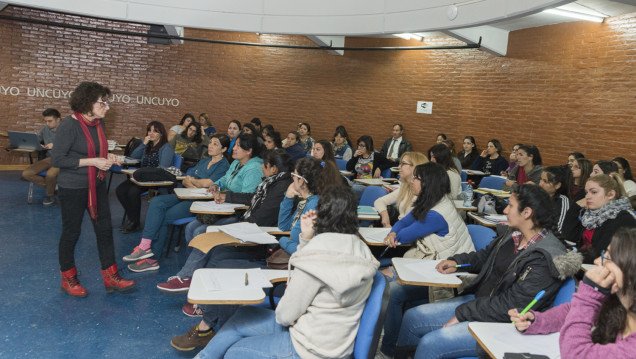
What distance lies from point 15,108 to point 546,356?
10.7 m

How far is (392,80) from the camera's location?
10273 millimetres

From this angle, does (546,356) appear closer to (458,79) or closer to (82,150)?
(82,150)

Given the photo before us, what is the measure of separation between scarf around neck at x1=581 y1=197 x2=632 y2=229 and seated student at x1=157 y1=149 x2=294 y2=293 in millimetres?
2444

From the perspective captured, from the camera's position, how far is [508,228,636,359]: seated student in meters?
1.64

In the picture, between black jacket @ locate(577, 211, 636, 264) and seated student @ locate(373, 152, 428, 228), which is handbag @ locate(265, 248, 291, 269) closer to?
seated student @ locate(373, 152, 428, 228)

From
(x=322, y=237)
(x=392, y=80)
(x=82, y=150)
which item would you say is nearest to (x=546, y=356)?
(x=322, y=237)

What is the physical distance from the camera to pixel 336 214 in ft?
7.84

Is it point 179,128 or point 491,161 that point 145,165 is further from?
point 491,161

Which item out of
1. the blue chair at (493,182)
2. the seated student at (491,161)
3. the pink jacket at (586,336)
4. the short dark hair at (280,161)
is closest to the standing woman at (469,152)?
the seated student at (491,161)

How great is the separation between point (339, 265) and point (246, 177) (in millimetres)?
2871

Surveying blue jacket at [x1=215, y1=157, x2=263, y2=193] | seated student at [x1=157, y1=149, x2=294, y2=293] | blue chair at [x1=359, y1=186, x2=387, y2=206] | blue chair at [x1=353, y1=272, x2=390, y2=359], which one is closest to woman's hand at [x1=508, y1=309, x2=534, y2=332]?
blue chair at [x1=353, y1=272, x2=390, y2=359]

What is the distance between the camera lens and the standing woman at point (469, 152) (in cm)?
875

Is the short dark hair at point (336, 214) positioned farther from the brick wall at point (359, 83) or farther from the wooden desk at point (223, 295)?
the brick wall at point (359, 83)

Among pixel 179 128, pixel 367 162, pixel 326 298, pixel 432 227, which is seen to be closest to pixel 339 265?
pixel 326 298
